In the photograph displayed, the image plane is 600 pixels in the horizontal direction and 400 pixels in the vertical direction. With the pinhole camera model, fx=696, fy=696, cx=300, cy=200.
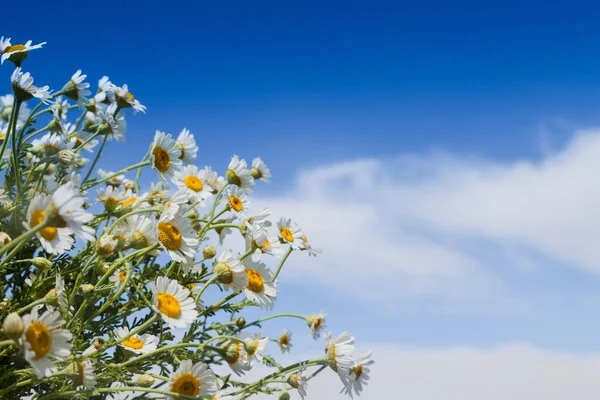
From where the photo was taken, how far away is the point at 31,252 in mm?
2475

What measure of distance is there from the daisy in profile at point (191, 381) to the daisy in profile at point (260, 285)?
1.34 feet

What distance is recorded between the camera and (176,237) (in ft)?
6.82

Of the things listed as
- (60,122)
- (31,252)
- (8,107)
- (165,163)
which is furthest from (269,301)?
(8,107)

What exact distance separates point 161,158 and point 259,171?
0.54 metres

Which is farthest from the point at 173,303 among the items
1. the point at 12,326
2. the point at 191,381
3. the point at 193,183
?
the point at 193,183

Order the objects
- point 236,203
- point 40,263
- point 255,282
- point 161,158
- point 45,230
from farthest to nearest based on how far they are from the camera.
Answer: point 236,203 < point 161,158 < point 255,282 < point 40,263 < point 45,230

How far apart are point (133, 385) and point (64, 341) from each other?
1.83 ft

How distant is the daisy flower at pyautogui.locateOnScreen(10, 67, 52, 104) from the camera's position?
7.66 feet

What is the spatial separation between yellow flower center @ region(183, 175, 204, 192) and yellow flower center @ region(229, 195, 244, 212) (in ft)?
0.61

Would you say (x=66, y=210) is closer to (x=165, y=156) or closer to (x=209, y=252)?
(x=209, y=252)

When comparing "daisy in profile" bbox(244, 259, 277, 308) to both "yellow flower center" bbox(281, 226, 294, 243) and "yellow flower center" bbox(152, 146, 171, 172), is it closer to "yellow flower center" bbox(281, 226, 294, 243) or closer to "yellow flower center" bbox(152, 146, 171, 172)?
"yellow flower center" bbox(281, 226, 294, 243)

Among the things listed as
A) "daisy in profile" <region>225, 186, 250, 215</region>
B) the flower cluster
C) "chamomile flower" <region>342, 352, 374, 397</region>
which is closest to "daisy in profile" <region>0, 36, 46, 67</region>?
the flower cluster

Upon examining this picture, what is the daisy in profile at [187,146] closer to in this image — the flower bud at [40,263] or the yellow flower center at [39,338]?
the flower bud at [40,263]

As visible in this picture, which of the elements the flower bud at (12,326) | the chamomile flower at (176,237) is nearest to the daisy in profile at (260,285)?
the chamomile flower at (176,237)
